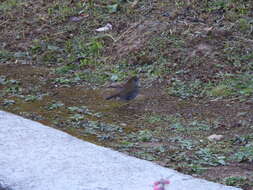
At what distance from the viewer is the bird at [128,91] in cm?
614

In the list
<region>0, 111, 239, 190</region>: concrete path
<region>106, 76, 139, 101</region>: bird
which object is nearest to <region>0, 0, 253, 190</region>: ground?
<region>106, 76, 139, 101</region>: bird

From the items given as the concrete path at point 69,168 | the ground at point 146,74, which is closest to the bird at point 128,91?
the ground at point 146,74

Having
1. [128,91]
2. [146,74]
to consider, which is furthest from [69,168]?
[146,74]

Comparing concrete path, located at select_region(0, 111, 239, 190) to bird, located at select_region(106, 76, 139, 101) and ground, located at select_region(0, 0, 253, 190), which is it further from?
bird, located at select_region(106, 76, 139, 101)

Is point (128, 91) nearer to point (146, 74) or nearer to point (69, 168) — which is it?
point (146, 74)

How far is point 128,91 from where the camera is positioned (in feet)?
20.1

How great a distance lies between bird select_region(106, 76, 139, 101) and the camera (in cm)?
614

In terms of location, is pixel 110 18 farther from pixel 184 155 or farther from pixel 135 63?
pixel 184 155

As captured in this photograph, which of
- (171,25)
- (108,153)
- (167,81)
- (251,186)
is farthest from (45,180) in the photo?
(171,25)

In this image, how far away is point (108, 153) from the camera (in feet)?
10.3

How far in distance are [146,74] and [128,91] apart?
3.01 ft

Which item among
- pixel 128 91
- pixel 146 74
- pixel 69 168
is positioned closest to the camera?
pixel 69 168

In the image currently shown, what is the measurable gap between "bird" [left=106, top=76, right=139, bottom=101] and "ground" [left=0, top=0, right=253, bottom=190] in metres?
0.09

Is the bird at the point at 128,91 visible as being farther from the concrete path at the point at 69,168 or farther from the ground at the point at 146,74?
the concrete path at the point at 69,168
